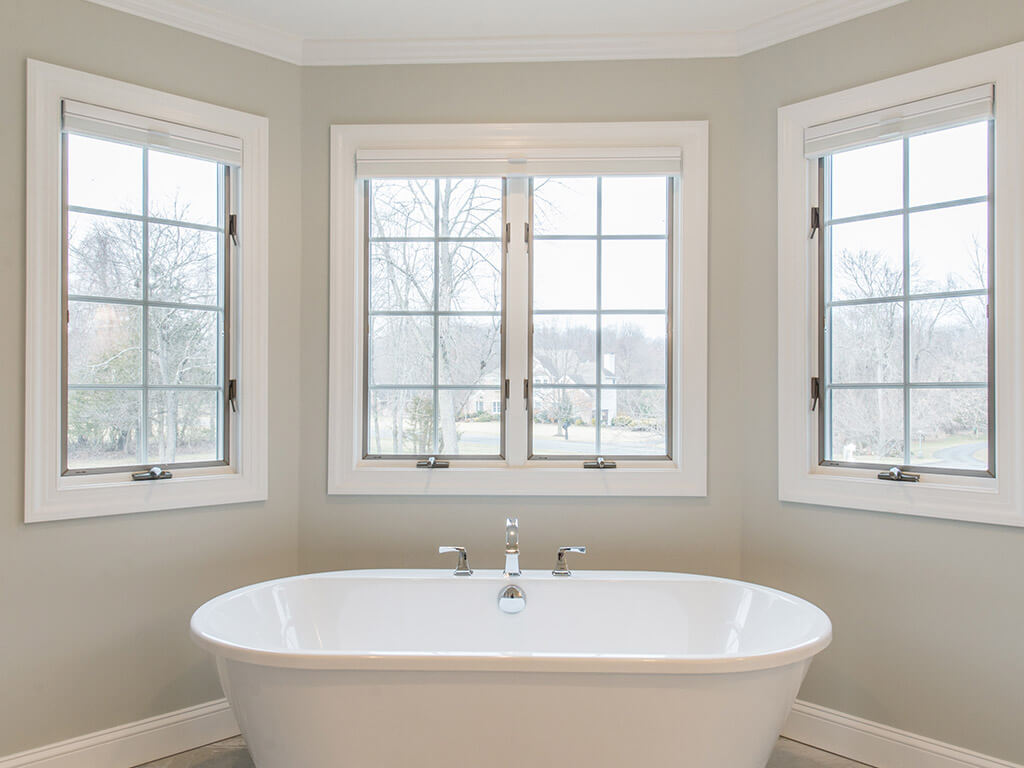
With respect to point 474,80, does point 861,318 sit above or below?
A: below

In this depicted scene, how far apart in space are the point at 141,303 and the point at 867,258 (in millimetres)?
2560

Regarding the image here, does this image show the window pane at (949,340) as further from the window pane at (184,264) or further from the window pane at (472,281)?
the window pane at (184,264)

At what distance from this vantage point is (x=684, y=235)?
2623mm

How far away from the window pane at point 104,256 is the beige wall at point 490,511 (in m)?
0.16

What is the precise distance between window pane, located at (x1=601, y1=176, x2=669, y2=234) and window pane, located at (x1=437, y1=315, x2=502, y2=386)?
61 centimetres

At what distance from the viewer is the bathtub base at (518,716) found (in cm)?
167

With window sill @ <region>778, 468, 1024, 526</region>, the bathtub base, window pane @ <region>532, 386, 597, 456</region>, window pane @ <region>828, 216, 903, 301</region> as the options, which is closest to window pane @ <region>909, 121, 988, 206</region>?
window pane @ <region>828, 216, 903, 301</region>

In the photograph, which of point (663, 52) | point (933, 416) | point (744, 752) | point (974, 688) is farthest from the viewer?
point (663, 52)

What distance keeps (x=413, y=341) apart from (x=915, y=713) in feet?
7.16

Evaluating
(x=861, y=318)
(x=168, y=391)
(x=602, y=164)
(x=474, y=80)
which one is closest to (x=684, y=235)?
(x=602, y=164)

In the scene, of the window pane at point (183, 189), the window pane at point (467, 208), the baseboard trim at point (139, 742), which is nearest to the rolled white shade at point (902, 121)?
the window pane at point (467, 208)

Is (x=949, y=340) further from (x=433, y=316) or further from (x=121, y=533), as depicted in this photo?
(x=121, y=533)

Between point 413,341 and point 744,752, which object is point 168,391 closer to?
point 413,341

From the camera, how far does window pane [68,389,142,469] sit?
7.37 ft
